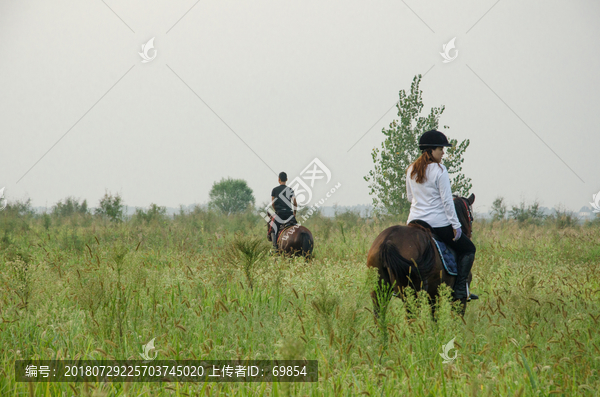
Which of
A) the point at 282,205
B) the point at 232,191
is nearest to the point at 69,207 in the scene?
the point at 282,205

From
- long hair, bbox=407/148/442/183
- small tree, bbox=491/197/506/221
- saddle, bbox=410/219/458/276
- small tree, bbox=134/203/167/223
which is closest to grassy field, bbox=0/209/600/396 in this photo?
saddle, bbox=410/219/458/276

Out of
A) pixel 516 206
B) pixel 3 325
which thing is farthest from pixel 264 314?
pixel 516 206

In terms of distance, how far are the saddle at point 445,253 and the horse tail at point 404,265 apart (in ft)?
0.71

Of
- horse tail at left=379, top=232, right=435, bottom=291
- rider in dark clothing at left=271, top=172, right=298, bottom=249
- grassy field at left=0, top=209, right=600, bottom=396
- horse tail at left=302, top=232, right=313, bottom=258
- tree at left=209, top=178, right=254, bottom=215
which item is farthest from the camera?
tree at left=209, top=178, right=254, bottom=215

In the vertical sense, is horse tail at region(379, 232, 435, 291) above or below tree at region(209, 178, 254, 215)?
below

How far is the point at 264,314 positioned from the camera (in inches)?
196

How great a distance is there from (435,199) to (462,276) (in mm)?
1013

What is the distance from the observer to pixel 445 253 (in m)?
4.73

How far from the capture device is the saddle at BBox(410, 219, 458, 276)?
469 centimetres

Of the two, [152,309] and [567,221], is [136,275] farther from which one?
[567,221]

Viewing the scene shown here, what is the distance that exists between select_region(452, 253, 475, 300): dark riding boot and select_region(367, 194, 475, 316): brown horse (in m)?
0.28

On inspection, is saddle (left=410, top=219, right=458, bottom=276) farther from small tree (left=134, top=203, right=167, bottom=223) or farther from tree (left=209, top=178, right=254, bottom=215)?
tree (left=209, top=178, right=254, bottom=215)

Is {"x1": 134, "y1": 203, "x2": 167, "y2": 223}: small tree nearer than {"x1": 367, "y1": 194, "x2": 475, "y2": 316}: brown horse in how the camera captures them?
No

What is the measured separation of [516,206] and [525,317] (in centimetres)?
2354
